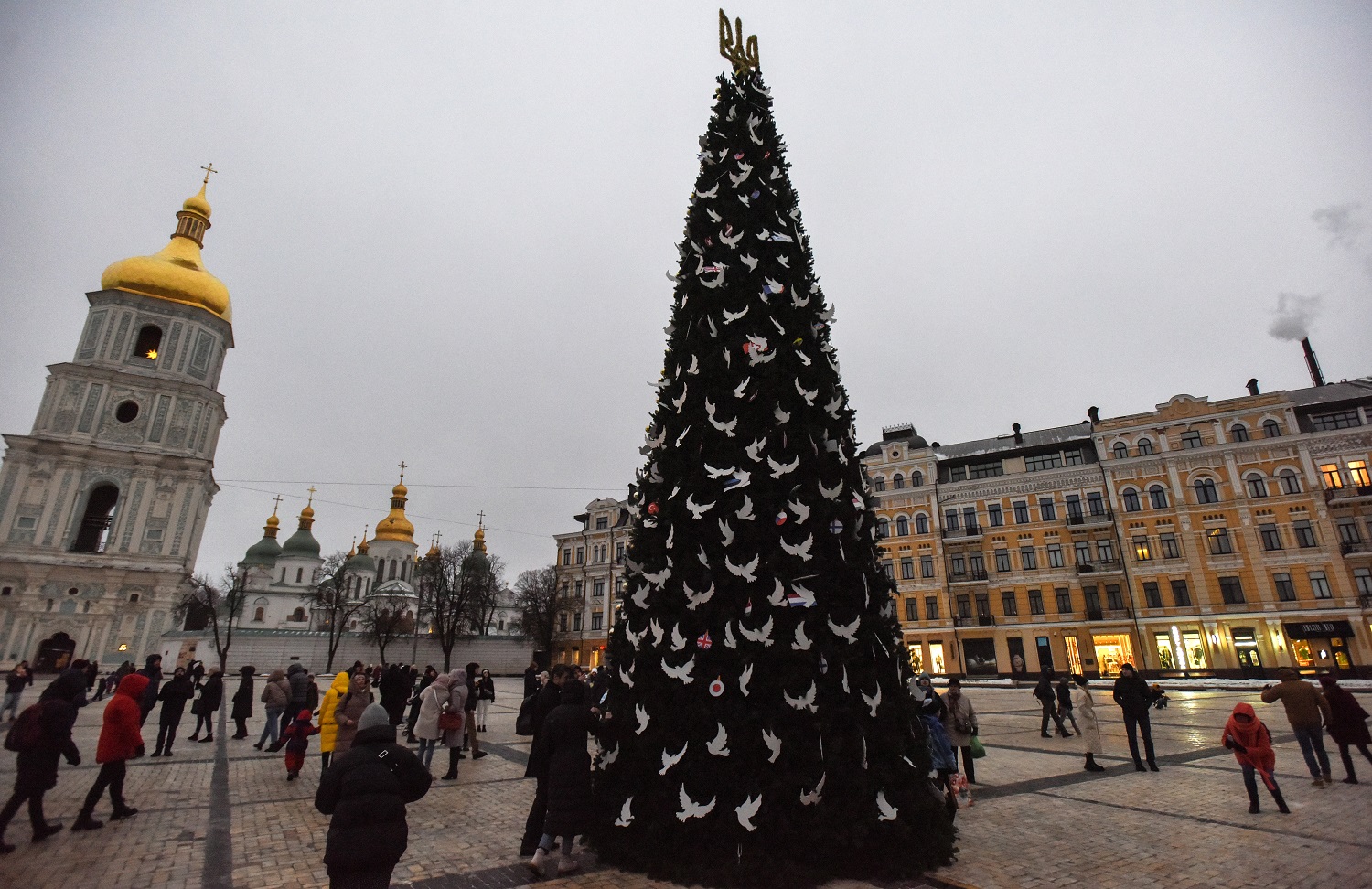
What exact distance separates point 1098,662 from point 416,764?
146ft

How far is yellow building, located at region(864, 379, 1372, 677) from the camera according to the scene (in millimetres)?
34344

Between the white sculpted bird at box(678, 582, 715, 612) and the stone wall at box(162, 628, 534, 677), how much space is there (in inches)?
1873

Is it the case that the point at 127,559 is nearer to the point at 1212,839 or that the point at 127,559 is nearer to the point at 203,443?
the point at 203,443

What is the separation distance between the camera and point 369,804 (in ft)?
13.8

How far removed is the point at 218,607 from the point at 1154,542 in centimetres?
8199

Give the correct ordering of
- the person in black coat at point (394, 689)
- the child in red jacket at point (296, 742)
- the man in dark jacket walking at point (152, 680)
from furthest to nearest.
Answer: the man in dark jacket walking at point (152, 680) < the person in black coat at point (394, 689) < the child in red jacket at point (296, 742)

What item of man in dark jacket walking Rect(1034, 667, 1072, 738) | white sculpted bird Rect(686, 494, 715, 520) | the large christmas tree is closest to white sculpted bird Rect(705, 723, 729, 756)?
the large christmas tree

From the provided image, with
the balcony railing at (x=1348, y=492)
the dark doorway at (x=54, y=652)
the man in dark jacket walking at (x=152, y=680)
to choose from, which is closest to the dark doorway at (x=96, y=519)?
the dark doorway at (x=54, y=652)

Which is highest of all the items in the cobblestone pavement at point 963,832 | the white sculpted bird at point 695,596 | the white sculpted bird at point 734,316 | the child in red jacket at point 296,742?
the white sculpted bird at point 734,316

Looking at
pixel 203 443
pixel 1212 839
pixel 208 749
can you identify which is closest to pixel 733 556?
pixel 1212 839

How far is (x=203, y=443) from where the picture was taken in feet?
156

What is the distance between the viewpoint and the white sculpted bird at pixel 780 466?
6351 millimetres

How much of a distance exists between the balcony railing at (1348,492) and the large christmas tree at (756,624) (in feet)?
143

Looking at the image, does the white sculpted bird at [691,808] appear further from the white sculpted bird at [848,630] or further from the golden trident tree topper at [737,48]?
the golden trident tree topper at [737,48]
